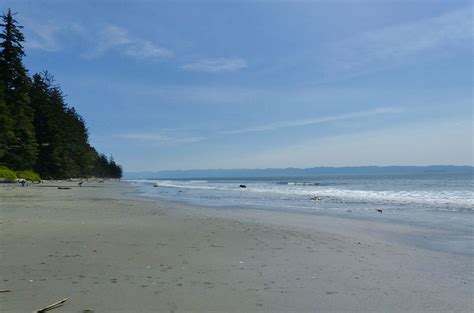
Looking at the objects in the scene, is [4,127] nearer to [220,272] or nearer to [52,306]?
[220,272]

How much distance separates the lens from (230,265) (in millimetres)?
7203

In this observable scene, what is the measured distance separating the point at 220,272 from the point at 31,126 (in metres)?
46.3

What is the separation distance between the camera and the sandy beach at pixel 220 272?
16.5 feet

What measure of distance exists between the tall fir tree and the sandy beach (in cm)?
3687

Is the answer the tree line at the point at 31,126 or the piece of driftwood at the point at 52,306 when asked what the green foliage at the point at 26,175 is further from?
the piece of driftwood at the point at 52,306

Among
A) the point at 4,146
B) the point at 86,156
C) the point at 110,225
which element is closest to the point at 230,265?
the point at 110,225

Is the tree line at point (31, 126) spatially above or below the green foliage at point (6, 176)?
above

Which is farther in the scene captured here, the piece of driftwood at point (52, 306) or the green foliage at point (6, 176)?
the green foliage at point (6, 176)

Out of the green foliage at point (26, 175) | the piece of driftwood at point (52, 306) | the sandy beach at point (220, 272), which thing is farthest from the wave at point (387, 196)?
the piece of driftwood at point (52, 306)

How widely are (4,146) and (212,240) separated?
36876mm

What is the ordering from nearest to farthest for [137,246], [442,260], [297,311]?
[297,311] → [442,260] → [137,246]

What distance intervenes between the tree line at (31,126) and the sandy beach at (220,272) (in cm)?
3449

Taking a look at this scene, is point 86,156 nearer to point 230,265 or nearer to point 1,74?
point 1,74

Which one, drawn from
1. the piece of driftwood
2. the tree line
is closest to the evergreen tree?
the tree line
